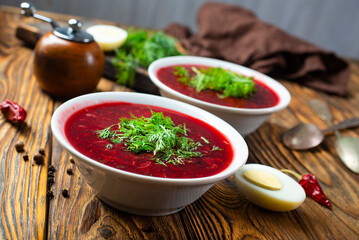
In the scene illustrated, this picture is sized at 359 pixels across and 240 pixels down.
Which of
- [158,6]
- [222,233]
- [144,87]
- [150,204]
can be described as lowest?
[158,6]

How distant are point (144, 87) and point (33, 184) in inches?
48.6

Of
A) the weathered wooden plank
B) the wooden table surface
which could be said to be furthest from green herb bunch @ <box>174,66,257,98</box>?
the weathered wooden plank

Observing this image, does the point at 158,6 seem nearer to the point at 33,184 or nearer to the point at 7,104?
the point at 7,104

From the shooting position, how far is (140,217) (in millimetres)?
1536

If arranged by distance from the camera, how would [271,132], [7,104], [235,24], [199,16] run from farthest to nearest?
1. [199,16]
2. [235,24]
3. [271,132]
4. [7,104]

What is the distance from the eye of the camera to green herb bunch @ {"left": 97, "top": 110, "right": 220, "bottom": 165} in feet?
4.97

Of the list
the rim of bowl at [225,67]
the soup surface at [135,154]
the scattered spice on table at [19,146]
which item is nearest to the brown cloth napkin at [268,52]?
the rim of bowl at [225,67]

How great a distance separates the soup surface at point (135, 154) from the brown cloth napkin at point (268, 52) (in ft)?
5.52

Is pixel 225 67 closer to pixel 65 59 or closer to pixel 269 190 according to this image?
pixel 65 59

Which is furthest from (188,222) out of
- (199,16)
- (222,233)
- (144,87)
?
(199,16)

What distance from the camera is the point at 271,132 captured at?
2553 mm

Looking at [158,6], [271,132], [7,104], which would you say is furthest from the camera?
[158,6]

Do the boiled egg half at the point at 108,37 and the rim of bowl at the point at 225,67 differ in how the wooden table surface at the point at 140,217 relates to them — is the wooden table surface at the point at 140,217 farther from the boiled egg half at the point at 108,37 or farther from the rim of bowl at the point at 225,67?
the boiled egg half at the point at 108,37

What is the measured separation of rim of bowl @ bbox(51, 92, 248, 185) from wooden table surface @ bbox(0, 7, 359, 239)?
9.6 inches
